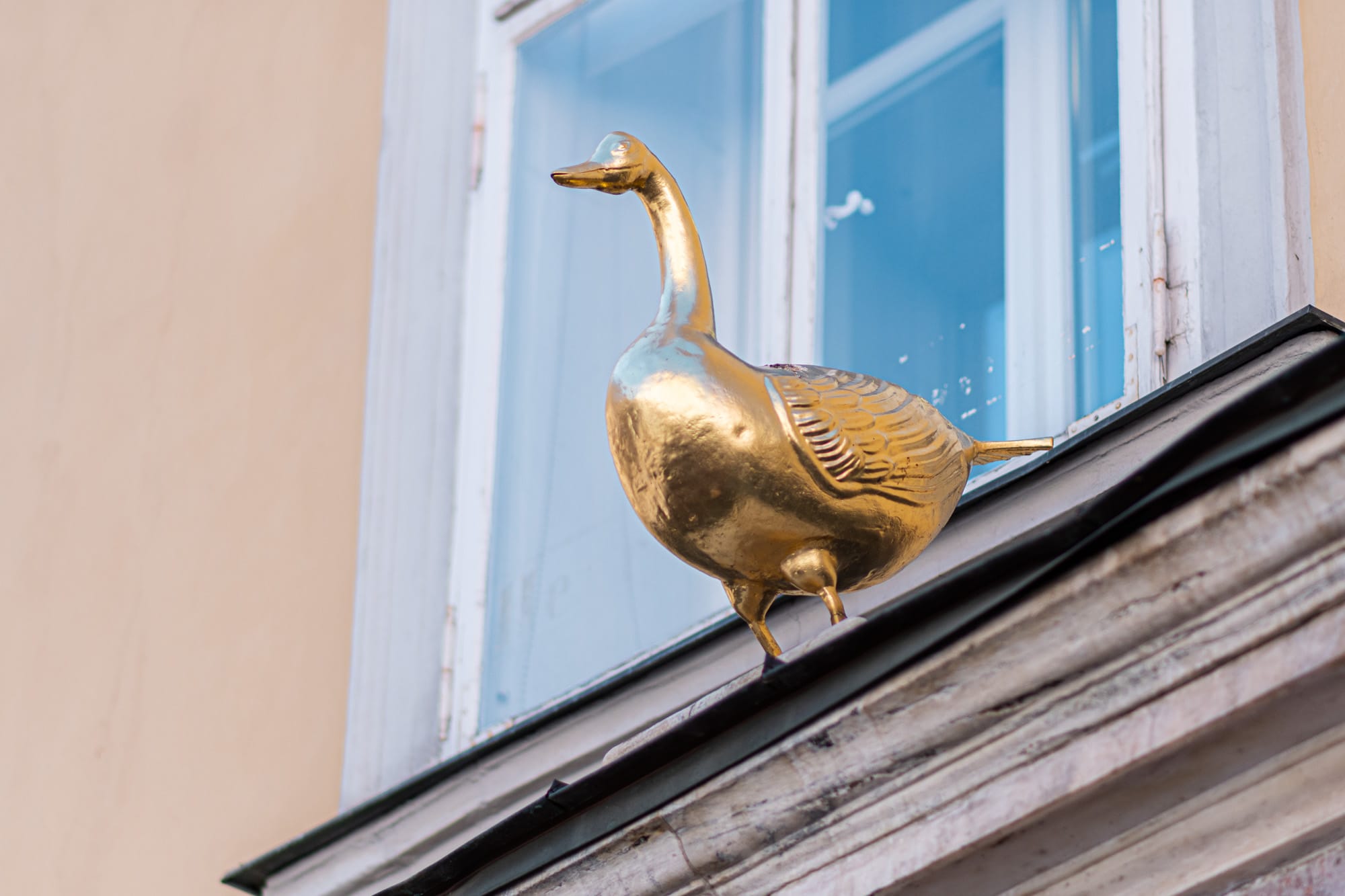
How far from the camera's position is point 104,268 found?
4031 millimetres

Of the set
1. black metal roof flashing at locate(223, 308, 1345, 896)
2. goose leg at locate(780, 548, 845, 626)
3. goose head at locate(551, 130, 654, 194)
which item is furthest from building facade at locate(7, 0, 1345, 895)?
goose head at locate(551, 130, 654, 194)

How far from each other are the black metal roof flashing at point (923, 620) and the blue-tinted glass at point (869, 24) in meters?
0.78

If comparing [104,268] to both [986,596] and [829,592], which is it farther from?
[986,596]

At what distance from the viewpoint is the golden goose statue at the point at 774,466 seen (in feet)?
6.64

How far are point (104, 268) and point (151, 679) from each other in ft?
2.84

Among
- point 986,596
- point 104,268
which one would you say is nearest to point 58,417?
point 104,268

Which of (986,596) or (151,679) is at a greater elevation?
(151,679)

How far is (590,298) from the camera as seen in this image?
3.32 meters

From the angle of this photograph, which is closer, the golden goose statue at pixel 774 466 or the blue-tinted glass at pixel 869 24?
the golden goose statue at pixel 774 466

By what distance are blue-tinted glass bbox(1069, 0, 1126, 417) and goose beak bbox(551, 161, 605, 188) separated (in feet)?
2.11

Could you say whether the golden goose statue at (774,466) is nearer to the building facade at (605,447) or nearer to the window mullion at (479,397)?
the building facade at (605,447)

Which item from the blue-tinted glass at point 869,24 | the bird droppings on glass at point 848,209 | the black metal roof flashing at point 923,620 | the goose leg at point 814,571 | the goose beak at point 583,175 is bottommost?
the black metal roof flashing at point 923,620

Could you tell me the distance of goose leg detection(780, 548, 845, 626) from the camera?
6.74 ft

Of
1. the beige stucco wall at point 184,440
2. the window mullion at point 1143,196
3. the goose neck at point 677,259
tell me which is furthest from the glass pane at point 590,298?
the goose neck at point 677,259
